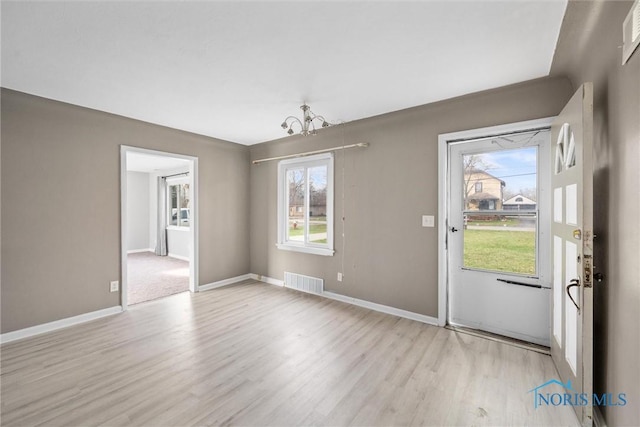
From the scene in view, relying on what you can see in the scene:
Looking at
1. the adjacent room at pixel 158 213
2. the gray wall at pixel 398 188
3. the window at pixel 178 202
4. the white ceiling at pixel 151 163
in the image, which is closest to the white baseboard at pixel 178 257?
the adjacent room at pixel 158 213

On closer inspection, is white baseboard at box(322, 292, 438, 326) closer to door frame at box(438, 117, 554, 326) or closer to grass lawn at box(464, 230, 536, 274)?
door frame at box(438, 117, 554, 326)

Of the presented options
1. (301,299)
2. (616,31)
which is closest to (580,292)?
(616,31)

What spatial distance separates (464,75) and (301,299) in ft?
10.8

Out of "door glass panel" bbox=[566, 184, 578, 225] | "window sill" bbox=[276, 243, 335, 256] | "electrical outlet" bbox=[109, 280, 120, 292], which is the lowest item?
"electrical outlet" bbox=[109, 280, 120, 292]

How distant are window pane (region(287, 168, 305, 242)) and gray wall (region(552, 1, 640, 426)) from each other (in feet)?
11.0

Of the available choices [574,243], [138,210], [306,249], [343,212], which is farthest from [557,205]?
[138,210]

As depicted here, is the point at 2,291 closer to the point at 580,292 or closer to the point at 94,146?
the point at 94,146

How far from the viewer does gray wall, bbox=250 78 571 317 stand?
2703 millimetres

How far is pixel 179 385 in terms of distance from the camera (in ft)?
6.65

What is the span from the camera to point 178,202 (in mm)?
7508

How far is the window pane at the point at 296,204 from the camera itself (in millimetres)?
4465

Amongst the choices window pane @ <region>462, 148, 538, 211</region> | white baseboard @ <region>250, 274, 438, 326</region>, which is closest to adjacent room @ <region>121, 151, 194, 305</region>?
white baseboard @ <region>250, 274, 438, 326</region>

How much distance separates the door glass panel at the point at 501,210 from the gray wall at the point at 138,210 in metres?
8.43

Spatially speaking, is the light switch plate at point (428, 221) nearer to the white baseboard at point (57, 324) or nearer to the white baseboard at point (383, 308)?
the white baseboard at point (383, 308)
